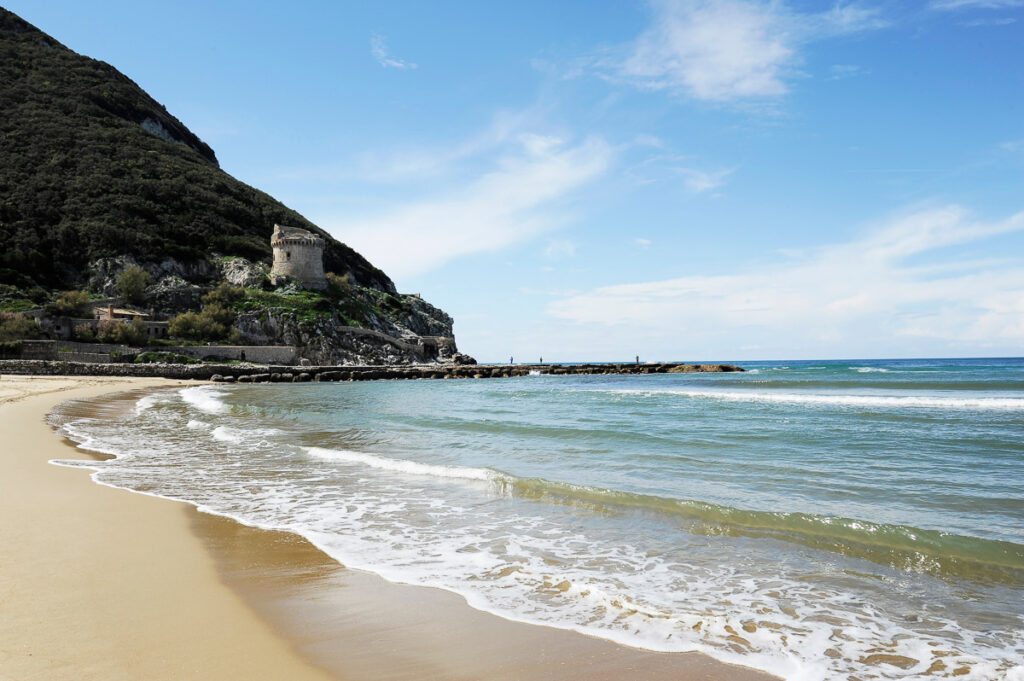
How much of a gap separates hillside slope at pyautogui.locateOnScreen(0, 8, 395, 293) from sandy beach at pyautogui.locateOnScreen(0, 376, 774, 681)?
7583cm

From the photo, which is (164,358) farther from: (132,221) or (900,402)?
(900,402)

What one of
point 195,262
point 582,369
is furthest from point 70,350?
point 582,369

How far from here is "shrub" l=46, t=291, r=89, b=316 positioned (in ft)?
184

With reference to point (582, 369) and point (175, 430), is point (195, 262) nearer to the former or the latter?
point (582, 369)

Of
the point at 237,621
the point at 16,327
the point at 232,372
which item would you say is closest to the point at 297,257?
the point at 232,372

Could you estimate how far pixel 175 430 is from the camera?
17.0 metres

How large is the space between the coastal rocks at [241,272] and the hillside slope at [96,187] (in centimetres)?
336

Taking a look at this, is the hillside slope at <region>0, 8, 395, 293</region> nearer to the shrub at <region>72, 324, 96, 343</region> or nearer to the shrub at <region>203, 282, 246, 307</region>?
the shrub at <region>203, 282, 246, 307</region>

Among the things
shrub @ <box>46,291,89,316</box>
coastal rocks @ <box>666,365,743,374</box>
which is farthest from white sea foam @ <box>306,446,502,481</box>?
coastal rocks @ <box>666,365,743,374</box>

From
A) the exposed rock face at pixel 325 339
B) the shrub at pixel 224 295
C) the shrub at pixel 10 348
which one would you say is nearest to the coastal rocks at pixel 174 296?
the shrub at pixel 224 295

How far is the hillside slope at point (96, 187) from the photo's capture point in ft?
239

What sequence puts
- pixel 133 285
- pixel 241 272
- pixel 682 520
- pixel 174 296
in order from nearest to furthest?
1. pixel 682 520
2. pixel 133 285
3. pixel 174 296
4. pixel 241 272

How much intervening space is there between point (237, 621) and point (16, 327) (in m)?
60.5

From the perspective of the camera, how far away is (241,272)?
78.4m
